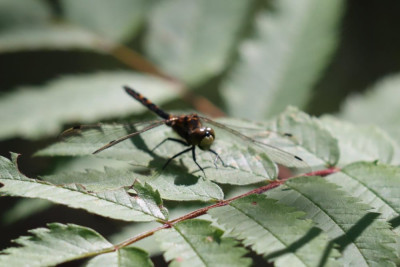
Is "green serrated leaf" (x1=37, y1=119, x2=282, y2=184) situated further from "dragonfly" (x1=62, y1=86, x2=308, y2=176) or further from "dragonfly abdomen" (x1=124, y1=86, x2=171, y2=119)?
"dragonfly abdomen" (x1=124, y1=86, x2=171, y2=119)

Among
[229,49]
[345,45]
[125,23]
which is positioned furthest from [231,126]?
[345,45]

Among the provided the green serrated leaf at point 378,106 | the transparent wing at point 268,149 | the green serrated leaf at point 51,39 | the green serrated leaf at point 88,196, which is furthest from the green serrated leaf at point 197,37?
the green serrated leaf at point 88,196

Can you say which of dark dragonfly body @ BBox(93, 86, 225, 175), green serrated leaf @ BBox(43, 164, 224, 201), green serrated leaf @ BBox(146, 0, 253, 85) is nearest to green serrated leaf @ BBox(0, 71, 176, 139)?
green serrated leaf @ BBox(146, 0, 253, 85)

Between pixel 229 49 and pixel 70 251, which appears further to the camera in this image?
pixel 229 49

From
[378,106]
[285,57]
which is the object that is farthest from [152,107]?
[378,106]

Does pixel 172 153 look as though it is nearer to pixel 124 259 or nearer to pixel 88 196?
pixel 88 196

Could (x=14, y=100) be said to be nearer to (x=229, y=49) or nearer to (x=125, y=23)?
(x=125, y=23)
